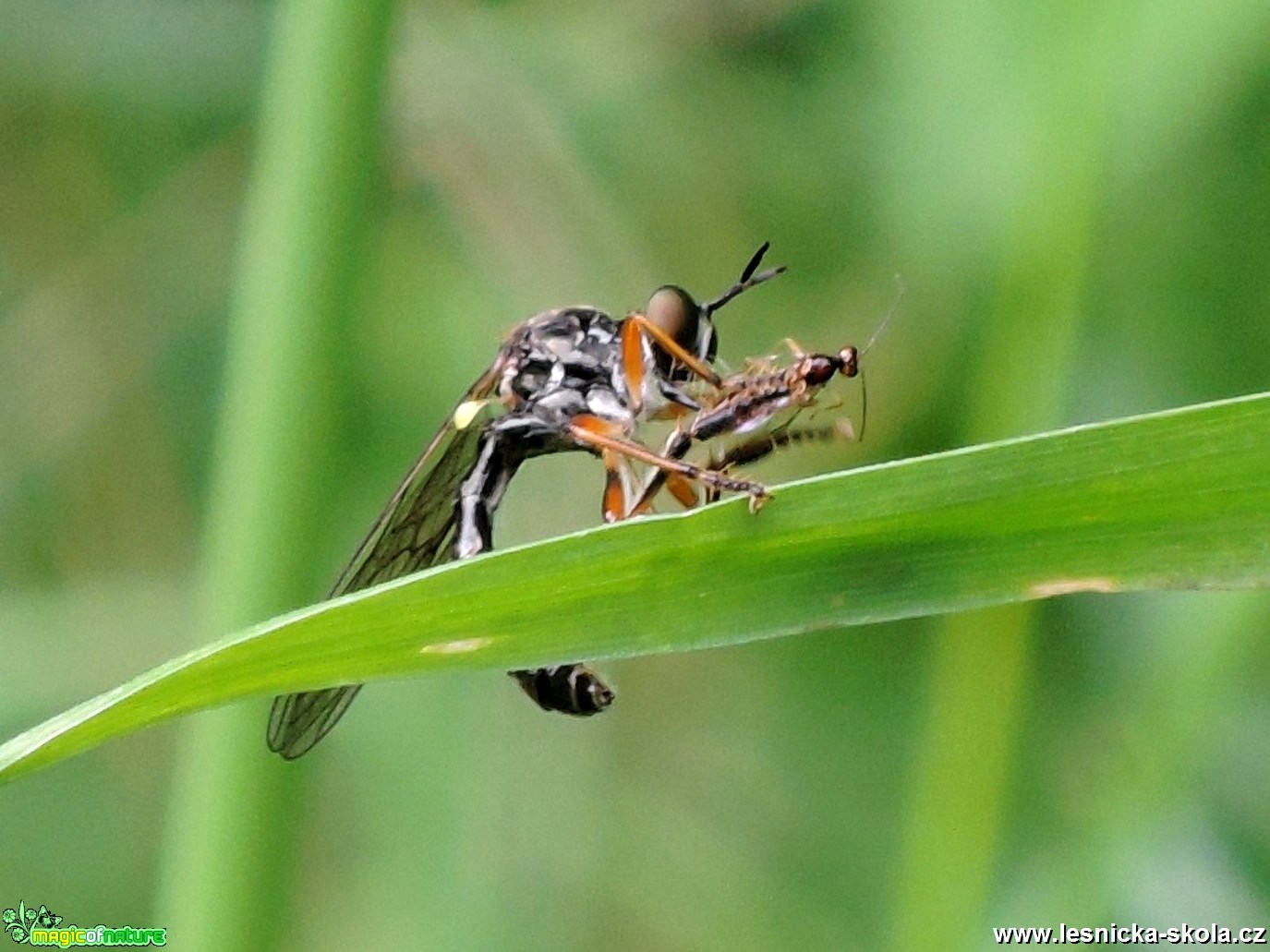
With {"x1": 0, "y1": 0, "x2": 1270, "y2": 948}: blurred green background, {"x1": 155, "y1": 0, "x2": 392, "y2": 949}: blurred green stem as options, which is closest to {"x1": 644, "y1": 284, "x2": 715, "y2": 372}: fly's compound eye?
{"x1": 0, "y1": 0, "x2": 1270, "y2": 948}: blurred green background

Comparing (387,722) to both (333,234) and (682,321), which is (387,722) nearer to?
(682,321)

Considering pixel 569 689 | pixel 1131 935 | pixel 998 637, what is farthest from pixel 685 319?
pixel 1131 935

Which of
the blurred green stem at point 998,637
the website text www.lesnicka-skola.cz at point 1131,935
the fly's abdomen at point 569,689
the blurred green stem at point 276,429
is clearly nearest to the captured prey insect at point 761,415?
the fly's abdomen at point 569,689

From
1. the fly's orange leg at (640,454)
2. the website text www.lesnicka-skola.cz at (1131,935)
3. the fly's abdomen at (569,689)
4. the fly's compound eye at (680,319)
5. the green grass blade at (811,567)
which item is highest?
the fly's compound eye at (680,319)

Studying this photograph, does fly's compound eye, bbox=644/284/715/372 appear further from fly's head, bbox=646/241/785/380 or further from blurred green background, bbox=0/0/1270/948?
blurred green background, bbox=0/0/1270/948

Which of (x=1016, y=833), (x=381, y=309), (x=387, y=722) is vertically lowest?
(x=1016, y=833)

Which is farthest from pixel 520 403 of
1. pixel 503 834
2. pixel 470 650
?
pixel 470 650

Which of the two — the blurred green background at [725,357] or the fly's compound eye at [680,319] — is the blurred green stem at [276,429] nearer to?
the blurred green background at [725,357]
